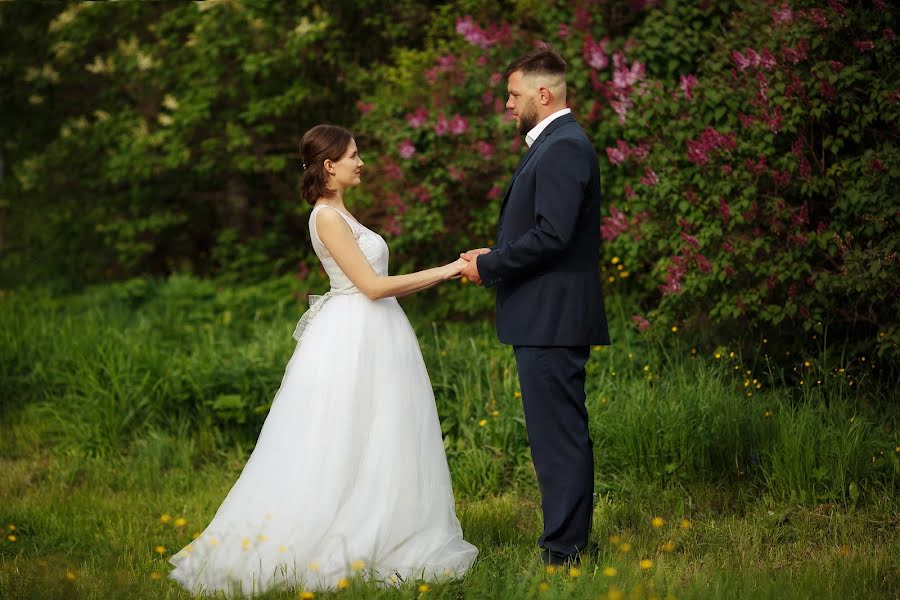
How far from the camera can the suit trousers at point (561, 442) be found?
409cm

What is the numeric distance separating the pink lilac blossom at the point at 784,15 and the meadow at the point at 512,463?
203cm

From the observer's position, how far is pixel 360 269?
14.1 ft

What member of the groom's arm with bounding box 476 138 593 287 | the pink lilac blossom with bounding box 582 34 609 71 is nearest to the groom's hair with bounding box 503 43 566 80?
the groom's arm with bounding box 476 138 593 287

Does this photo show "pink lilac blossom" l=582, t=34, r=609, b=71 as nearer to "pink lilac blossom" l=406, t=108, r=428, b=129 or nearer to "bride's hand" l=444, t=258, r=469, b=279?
"pink lilac blossom" l=406, t=108, r=428, b=129

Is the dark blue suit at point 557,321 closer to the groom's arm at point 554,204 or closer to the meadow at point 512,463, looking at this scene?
the groom's arm at point 554,204

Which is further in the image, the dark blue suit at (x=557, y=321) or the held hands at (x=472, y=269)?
the held hands at (x=472, y=269)

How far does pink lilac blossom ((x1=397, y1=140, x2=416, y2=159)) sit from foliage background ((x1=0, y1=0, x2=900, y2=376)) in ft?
0.18

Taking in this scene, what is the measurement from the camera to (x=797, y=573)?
13.5 feet

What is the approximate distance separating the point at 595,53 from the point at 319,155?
3529mm

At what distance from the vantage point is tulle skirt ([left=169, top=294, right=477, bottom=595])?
4.05 metres

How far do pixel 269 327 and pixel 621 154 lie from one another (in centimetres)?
345

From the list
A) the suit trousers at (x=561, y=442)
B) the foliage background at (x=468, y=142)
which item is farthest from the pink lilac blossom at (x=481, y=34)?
the suit trousers at (x=561, y=442)

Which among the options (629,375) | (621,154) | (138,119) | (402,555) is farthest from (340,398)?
(138,119)

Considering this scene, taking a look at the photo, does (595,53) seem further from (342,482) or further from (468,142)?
(342,482)
